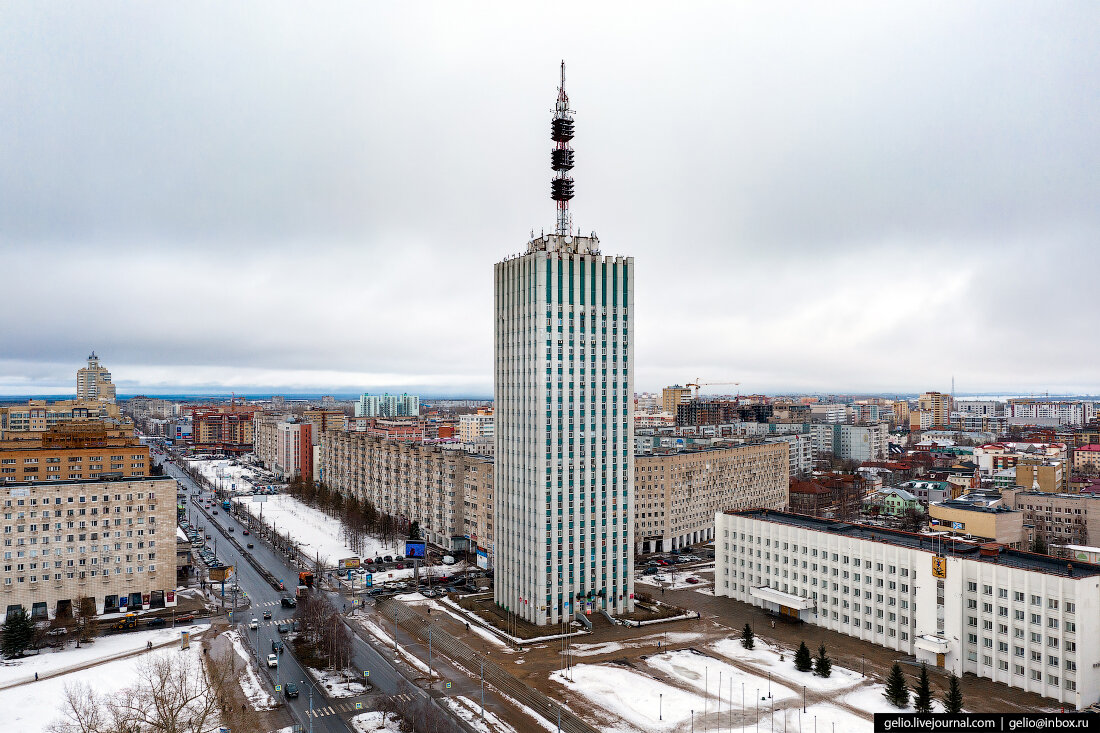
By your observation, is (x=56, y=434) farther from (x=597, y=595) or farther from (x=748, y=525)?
(x=748, y=525)

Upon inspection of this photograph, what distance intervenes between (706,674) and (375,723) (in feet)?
109

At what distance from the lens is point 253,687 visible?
233 ft

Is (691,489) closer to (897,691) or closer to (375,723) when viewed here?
(897,691)

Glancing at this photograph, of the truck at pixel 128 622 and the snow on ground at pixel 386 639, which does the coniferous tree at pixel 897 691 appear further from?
the truck at pixel 128 622

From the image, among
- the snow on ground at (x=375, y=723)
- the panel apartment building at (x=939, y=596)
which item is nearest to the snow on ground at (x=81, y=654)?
the snow on ground at (x=375, y=723)

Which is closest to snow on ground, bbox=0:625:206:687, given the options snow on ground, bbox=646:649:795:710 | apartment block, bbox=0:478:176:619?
apartment block, bbox=0:478:176:619

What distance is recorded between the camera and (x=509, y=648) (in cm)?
8344

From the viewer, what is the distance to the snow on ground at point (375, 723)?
62.0 meters

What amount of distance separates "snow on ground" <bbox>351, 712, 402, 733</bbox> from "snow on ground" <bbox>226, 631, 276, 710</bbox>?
903 cm

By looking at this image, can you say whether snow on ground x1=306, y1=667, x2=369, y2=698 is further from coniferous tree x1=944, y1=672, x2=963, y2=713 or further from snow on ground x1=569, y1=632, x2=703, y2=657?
coniferous tree x1=944, y1=672, x2=963, y2=713

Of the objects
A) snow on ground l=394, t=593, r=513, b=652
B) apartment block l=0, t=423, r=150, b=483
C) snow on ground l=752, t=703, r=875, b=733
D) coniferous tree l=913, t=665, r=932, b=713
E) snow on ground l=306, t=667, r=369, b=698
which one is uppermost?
apartment block l=0, t=423, r=150, b=483

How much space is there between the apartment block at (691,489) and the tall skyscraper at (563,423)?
43591mm

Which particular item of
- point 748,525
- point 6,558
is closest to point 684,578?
point 748,525

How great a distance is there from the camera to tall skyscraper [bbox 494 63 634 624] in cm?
9256
